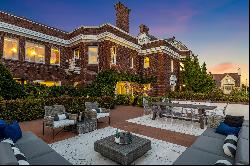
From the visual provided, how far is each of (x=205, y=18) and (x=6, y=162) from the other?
10.8 metres

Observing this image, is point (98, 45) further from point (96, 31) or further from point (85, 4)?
point (85, 4)

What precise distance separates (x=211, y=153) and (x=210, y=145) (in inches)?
22.0

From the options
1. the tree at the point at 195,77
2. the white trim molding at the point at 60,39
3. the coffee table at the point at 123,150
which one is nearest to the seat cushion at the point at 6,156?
the coffee table at the point at 123,150

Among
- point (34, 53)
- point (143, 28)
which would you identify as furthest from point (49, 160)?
point (143, 28)

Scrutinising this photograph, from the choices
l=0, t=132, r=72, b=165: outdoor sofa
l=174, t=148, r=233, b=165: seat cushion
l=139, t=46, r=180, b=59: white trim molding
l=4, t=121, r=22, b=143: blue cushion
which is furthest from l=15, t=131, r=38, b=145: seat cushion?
l=139, t=46, r=180, b=59: white trim molding

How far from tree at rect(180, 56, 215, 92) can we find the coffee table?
22421mm

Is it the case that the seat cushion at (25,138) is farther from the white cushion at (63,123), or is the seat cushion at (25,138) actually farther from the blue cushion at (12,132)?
the white cushion at (63,123)

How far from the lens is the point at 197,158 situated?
12.7 feet

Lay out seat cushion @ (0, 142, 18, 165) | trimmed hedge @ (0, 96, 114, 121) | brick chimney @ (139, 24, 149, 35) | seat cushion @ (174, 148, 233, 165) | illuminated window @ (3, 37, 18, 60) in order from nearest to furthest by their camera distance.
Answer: seat cushion @ (0, 142, 18, 165) < seat cushion @ (174, 148, 233, 165) < trimmed hedge @ (0, 96, 114, 121) < illuminated window @ (3, 37, 18, 60) < brick chimney @ (139, 24, 149, 35)

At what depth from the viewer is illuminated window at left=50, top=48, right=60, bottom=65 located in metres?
19.9

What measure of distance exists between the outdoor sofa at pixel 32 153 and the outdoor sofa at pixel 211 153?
2.50 m

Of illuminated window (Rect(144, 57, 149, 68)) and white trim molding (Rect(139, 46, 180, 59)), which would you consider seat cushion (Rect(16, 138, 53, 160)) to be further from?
illuminated window (Rect(144, 57, 149, 68))

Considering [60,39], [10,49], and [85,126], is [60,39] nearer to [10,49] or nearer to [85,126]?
[10,49]

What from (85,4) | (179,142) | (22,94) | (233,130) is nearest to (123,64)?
(85,4)
